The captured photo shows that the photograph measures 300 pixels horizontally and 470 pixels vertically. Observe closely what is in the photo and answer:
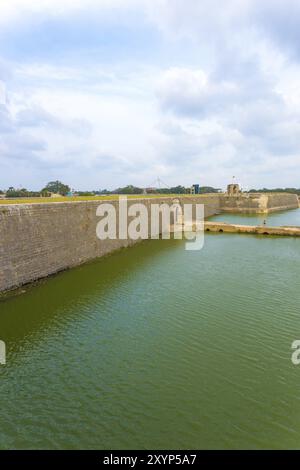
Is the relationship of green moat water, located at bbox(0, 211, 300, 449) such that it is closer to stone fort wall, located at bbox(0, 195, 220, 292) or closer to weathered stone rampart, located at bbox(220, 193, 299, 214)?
stone fort wall, located at bbox(0, 195, 220, 292)

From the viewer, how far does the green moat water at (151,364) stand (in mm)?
5184

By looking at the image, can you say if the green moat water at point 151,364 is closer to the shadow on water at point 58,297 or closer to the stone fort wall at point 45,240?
the shadow on water at point 58,297

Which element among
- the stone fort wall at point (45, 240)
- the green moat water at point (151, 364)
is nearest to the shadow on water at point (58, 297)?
the green moat water at point (151, 364)

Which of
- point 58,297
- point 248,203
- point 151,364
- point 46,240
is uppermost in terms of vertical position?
point 248,203

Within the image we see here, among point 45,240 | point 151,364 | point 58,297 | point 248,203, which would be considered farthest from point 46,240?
point 248,203

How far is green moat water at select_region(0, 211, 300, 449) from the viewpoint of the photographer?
518 centimetres

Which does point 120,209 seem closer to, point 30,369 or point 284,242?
point 284,242

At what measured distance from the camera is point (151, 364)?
7082mm

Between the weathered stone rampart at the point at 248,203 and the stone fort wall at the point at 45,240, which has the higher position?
the weathered stone rampart at the point at 248,203

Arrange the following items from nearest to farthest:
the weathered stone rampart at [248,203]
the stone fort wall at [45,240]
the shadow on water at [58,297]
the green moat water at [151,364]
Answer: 1. the green moat water at [151,364]
2. the shadow on water at [58,297]
3. the stone fort wall at [45,240]
4. the weathered stone rampart at [248,203]

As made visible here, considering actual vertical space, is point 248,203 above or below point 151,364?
above

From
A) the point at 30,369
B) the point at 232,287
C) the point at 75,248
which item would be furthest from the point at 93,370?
the point at 75,248

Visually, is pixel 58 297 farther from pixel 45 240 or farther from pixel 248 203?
pixel 248 203

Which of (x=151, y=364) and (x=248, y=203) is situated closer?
(x=151, y=364)
